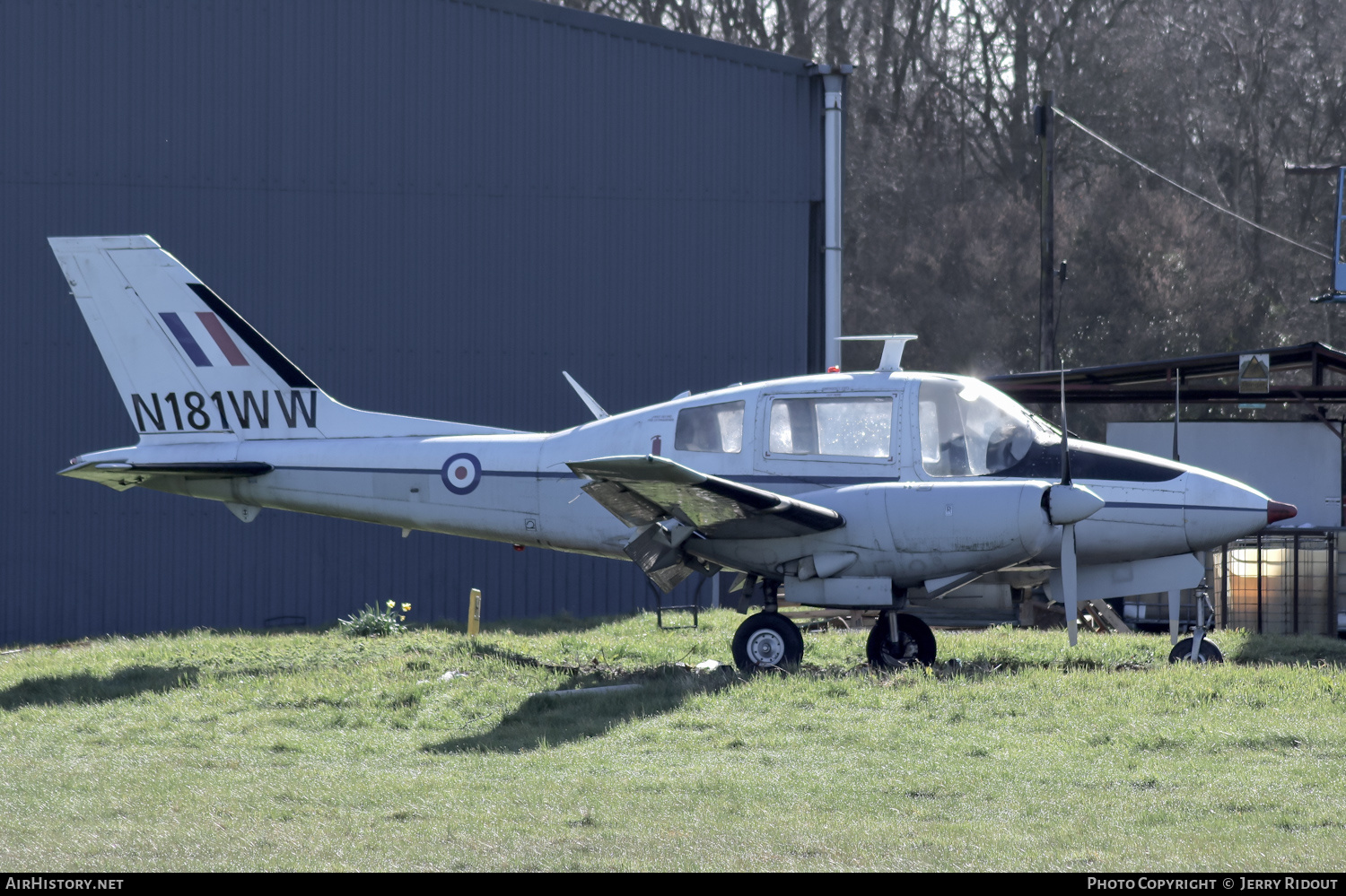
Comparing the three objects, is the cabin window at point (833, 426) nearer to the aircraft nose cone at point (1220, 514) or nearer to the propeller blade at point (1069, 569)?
the propeller blade at point (1069, 569)

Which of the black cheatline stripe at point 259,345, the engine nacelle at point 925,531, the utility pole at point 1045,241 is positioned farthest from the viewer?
the utility pole at point 1045,241

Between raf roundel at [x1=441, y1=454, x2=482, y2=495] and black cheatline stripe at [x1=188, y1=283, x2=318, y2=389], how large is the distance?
1647 millimetres

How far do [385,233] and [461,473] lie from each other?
22.6 ft

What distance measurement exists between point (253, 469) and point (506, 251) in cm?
658

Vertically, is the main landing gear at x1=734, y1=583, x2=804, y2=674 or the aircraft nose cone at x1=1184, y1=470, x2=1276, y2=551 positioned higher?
the aircraft nose cone at x1=1184, y1=470, x2=1276, y2=551

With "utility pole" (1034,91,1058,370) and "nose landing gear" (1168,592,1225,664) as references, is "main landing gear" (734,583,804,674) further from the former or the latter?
"utility pole" (1034,91,1058,370)

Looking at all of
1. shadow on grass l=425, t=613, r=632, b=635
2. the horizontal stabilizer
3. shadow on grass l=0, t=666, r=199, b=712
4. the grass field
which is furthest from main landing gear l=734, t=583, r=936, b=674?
the horizontal stabilizer

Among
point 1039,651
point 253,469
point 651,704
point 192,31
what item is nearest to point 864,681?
point 651,704

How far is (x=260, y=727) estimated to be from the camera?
9000 mm

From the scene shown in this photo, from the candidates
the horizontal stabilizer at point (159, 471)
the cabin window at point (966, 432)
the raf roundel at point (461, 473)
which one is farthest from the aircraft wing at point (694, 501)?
the horizontal stabilizer at point (159, 471)

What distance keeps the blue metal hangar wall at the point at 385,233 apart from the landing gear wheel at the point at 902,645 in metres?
6.84

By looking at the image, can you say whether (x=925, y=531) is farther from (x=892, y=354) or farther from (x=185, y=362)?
(x=185, y=362)

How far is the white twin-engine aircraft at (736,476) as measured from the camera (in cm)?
990

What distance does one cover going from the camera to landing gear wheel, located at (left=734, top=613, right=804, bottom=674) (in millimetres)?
10555
